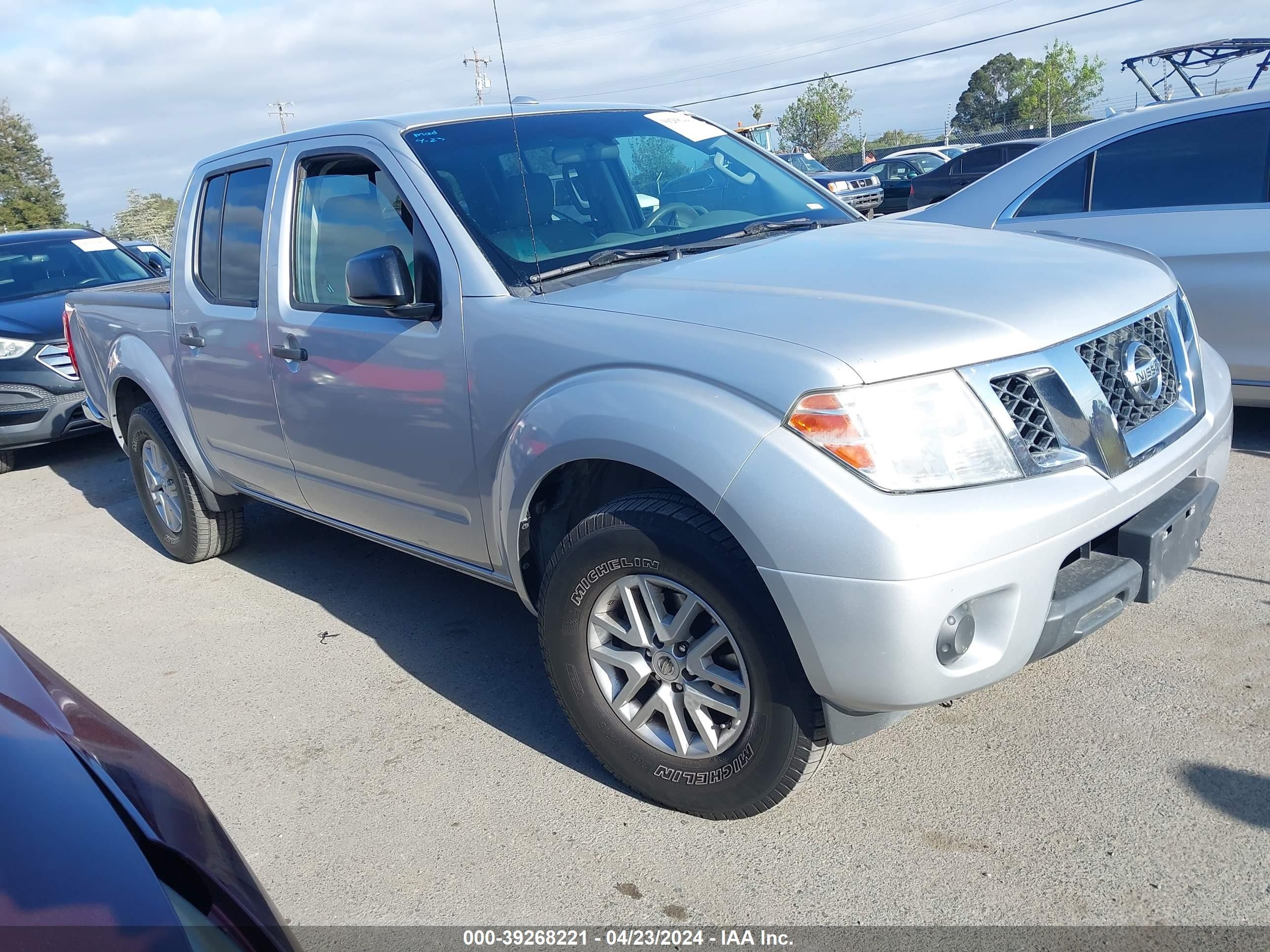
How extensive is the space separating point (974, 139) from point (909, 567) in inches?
1359

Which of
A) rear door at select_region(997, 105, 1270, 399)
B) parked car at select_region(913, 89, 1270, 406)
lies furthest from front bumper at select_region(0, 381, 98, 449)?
rear door at select_region(997, 105, 1270, 399)

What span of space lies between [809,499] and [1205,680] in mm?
1747

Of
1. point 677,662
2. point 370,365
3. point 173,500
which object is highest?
point 370,365

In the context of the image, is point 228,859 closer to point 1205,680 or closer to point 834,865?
point 834,865

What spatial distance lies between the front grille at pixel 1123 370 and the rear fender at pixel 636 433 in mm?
870

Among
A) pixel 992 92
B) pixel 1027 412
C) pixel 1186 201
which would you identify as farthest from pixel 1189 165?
pixel 992 92

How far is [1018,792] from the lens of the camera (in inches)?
112

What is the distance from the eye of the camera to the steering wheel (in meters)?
3.66

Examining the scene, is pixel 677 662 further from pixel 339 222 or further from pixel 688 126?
pixel 688 126

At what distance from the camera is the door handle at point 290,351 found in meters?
3.87

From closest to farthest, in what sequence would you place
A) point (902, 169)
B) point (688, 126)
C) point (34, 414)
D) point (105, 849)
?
point (105, 849) → point (688, 126) → point (34, 414) → point (902, 169)

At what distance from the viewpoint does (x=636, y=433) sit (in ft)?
8.71

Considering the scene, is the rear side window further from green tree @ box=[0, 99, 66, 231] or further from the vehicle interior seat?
green tree @ box=[0, 99, 66, 231]

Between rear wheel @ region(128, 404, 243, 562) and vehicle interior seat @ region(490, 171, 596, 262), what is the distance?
8.60 feet
